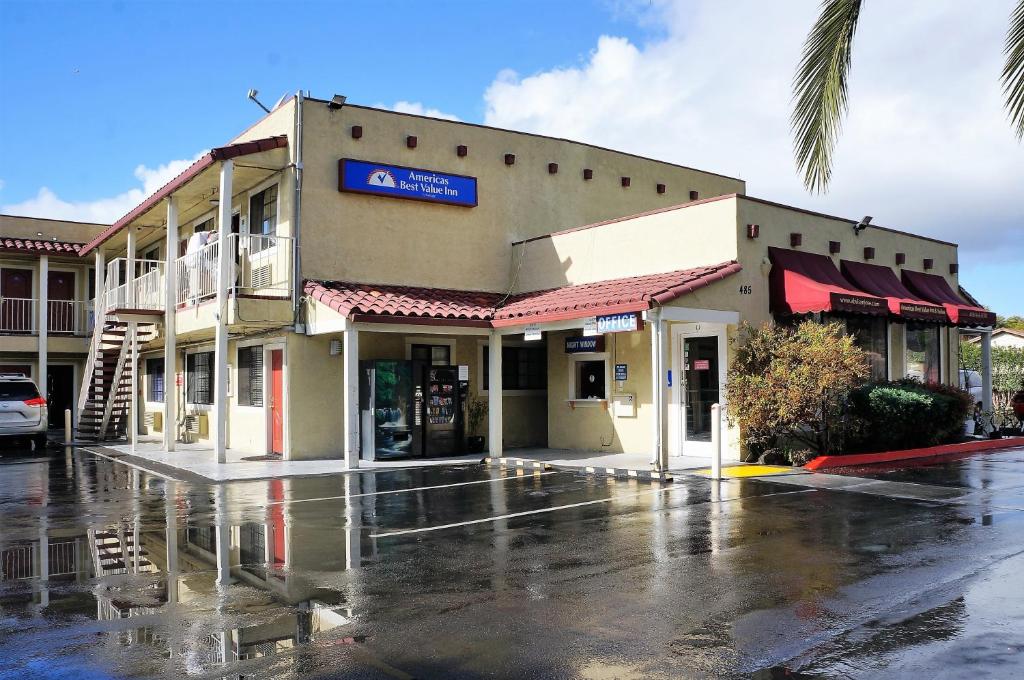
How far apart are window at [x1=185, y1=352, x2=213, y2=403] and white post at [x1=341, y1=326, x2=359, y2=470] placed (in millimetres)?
7372

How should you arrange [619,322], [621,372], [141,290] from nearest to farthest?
[619,322], [621,372], [141,290]

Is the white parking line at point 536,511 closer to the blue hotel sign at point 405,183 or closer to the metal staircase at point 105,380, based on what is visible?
the blue hotel sign at point 405,183

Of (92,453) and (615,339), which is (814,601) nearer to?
(615,339)

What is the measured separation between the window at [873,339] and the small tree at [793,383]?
2961mm

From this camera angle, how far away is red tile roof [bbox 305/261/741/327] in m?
14.8

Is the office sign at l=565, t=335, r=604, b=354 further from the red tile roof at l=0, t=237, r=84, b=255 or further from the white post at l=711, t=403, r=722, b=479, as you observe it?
the red tile roof at l=0, t=237, r=84, b=255

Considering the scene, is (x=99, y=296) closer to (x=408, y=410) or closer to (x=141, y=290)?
(x=141, y=290)

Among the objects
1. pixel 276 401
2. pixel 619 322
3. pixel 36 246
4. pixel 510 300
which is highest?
pixel 36 246

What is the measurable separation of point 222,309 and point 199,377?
22.7 ft

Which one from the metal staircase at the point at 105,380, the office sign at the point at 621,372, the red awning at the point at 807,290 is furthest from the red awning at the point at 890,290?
the metal staircase at the point at 105,380

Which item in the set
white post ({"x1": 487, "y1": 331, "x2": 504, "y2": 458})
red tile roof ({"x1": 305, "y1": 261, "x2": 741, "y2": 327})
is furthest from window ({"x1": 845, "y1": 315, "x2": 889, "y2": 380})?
white post ({"x1": 487, "y1": 331, "x2": 504, "y2": 458})

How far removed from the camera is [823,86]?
7867mm

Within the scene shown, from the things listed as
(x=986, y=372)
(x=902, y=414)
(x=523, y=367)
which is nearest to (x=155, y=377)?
(x=523, y=367)

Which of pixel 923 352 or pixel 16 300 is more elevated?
pixel 16 300
